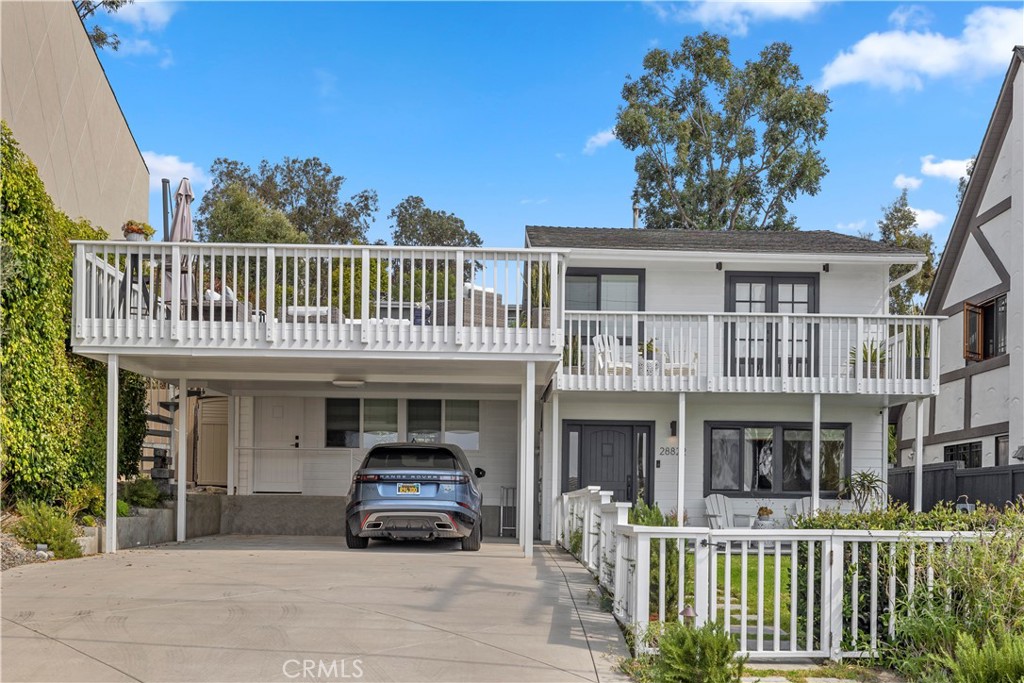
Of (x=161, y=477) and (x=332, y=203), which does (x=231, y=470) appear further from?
(x=332, y=203)

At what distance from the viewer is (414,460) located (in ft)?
44.7

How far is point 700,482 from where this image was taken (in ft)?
64.1

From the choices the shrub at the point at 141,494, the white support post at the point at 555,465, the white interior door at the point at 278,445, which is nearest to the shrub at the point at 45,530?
the shrub at the point at 141,494

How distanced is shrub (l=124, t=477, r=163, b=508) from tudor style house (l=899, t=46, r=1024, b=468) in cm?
1445

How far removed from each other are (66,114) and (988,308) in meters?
18.6

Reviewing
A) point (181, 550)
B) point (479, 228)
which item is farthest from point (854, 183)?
point (181, 550)

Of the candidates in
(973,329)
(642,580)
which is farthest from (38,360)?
(973,329)

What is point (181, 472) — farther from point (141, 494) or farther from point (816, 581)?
point (816, 581)

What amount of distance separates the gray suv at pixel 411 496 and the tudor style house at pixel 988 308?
10.9 metres

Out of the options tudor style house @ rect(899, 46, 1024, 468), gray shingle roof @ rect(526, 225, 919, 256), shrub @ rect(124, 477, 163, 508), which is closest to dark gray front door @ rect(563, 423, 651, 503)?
gray shingle roof @ rect(526, 225, 919, 256)

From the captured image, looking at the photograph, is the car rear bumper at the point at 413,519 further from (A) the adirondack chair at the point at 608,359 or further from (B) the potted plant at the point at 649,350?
(B) the potted plant at the point at 649,350

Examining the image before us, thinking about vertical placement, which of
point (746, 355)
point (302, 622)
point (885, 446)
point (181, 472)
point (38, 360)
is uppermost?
point (746, 355)

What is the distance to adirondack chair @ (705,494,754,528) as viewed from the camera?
61.3 ft

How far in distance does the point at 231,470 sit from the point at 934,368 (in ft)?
40.4
